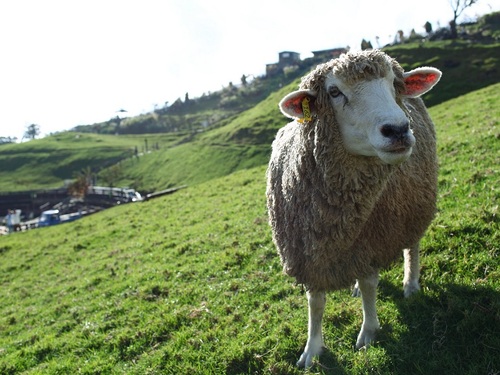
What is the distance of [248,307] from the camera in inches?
245

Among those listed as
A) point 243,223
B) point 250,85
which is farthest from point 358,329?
point 250,85

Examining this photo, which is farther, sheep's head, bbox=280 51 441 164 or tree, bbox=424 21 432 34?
tree, bbox=424 21 432 34

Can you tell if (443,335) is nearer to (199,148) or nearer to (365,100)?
(365,100)

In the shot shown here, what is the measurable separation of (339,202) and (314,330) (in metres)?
1.57

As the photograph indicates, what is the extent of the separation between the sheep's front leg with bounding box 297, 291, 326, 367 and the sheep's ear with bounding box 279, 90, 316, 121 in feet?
6.49

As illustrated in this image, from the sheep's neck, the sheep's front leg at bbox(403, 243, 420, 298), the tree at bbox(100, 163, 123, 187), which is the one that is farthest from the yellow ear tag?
the tree at bbox(100, 163, 123, 187)

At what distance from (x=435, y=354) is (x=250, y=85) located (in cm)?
16075

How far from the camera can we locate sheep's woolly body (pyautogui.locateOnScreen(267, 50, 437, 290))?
3.84m

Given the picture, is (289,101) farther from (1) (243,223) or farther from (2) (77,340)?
(1) (243,223)

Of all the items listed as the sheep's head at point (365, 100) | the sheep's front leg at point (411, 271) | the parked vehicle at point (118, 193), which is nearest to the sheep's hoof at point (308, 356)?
the sheep's front leg at point (411, 271)

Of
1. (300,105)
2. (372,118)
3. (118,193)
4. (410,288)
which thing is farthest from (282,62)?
(372,118)

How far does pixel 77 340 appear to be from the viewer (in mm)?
6910

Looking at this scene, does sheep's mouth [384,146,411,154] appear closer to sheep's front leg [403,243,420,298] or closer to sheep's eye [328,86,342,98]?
sheep's eye [328,86,342,98]

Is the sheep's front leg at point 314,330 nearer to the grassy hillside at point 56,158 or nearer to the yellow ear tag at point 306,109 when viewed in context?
the yellow ear tag at point 306,109
